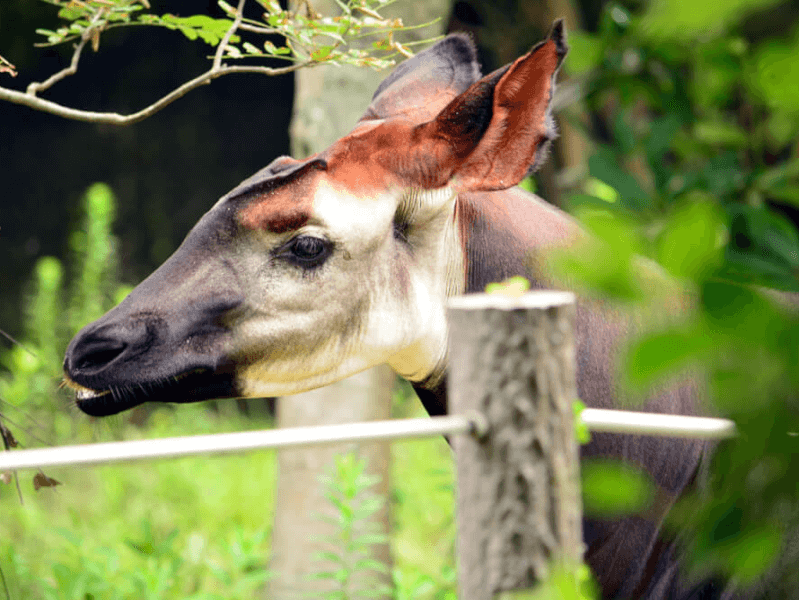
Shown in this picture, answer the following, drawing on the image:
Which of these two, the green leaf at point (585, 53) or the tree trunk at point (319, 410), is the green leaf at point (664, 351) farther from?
the tree trunk at point (319, 410)

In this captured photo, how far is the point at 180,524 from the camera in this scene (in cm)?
346

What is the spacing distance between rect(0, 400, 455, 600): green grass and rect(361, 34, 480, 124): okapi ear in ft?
3.01

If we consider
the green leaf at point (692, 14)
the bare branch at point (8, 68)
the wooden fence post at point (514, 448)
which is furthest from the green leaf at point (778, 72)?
the bare branch at point (8, 68)

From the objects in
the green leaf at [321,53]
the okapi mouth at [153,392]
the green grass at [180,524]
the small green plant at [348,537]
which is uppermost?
the green leaf at [321,53]

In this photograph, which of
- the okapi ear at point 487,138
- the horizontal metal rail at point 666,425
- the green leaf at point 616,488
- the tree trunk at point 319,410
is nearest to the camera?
the green leaf at point 616,488

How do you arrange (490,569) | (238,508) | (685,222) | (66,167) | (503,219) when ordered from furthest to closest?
(66,167), (238,508), (503,219), (490,569), (685,222)

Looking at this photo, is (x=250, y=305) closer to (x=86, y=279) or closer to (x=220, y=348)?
(x=220, y=348)

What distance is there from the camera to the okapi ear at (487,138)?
1.40 metres

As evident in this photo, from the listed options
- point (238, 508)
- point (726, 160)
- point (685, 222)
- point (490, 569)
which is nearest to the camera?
point (685, 222)

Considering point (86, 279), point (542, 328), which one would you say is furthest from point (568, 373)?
point (86, 279)

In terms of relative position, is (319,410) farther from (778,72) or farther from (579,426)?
(778,72)

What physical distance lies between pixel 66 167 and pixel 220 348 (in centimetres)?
433

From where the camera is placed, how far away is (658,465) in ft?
4.56

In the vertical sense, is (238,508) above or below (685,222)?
below
